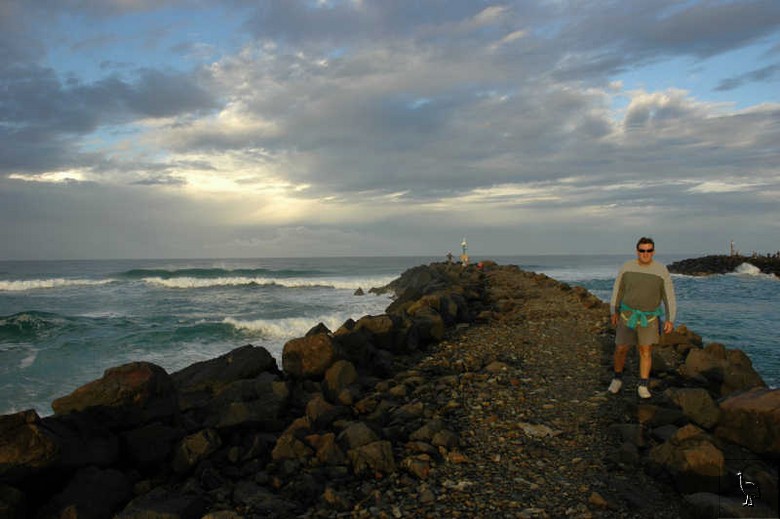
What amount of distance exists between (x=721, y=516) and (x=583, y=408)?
244cm

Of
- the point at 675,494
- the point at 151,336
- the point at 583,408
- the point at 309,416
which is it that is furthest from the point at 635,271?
the point at 151,336

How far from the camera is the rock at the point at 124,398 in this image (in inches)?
187

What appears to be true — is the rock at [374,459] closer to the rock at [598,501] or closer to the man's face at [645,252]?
the rock at [598,501]

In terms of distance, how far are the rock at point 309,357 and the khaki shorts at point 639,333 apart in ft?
11.9

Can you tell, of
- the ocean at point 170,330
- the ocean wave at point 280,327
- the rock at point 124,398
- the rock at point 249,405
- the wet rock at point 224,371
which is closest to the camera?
the rock at point 124,398

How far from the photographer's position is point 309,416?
5.23 m

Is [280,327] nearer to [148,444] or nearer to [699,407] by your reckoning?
[148,444]

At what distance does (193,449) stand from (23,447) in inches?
49.4

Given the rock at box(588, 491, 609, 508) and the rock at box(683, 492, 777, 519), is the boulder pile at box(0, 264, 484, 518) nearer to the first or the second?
the rock at box(588, 491, 609, 508)

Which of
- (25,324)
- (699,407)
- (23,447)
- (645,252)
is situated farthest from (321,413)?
(25,324)

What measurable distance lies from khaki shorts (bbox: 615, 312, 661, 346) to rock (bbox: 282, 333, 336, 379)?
11.9ft

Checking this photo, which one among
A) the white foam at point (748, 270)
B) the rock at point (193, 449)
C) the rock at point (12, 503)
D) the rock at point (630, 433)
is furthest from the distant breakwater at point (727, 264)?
the rock at point (12, 503)

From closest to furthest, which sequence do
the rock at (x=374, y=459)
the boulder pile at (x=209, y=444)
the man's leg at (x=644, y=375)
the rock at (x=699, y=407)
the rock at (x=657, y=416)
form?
the boulder pile at (x=209, y=444) < the rock at (x=374, y=459) < the rock at (x=699, y=407) < the rock at (x=657, y=416) < the man's leg at (x=644, y=375)

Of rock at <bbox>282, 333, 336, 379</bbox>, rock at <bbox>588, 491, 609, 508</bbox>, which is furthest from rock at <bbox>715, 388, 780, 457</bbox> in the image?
rock at <bbox>282, 333, 336, 379</bbox>
